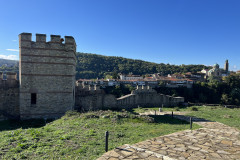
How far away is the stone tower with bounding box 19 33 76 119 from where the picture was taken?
12.4 m

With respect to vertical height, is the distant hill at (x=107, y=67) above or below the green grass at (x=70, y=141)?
above

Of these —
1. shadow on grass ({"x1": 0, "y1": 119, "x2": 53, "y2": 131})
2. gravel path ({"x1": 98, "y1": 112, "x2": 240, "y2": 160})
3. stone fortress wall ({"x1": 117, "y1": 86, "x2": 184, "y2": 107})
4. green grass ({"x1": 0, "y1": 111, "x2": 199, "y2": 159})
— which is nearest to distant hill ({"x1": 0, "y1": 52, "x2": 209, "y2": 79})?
stone fortress wall ({"x1": 117, "y1": 86, "x2": 184, "y2": 107})

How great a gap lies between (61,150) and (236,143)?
277 inches

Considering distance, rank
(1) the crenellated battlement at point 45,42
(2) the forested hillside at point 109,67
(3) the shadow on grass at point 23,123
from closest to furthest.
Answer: (3) the shadow on grass at point 23,123 < (1) the crenellated battlement at point 45,42 < (2) the forested hillside at point 109,67

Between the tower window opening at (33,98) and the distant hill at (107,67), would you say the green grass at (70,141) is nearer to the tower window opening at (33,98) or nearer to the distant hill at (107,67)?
the tower window opening at (33,98)

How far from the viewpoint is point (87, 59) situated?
317ft

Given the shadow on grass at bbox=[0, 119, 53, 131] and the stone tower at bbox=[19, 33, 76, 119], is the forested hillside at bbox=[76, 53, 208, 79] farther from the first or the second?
the shadow on grass at bbox=[0, 119, 53, 131]

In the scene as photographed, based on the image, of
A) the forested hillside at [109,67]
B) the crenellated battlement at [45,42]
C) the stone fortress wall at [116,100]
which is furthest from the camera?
the forested hillside at [109,67]

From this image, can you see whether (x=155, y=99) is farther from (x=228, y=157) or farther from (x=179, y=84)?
(x=179, y=84)

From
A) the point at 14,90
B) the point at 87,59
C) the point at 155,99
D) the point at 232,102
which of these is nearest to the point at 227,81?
the point at 232,102

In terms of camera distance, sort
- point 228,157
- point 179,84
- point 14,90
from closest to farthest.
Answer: point 228,157 < point 14,90 < point 179,84

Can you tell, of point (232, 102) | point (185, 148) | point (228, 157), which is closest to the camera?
point (228, 157)

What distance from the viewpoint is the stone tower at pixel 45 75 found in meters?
12.4

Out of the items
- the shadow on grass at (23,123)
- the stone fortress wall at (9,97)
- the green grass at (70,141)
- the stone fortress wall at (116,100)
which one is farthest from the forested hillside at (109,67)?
the green grass at (70,141)
